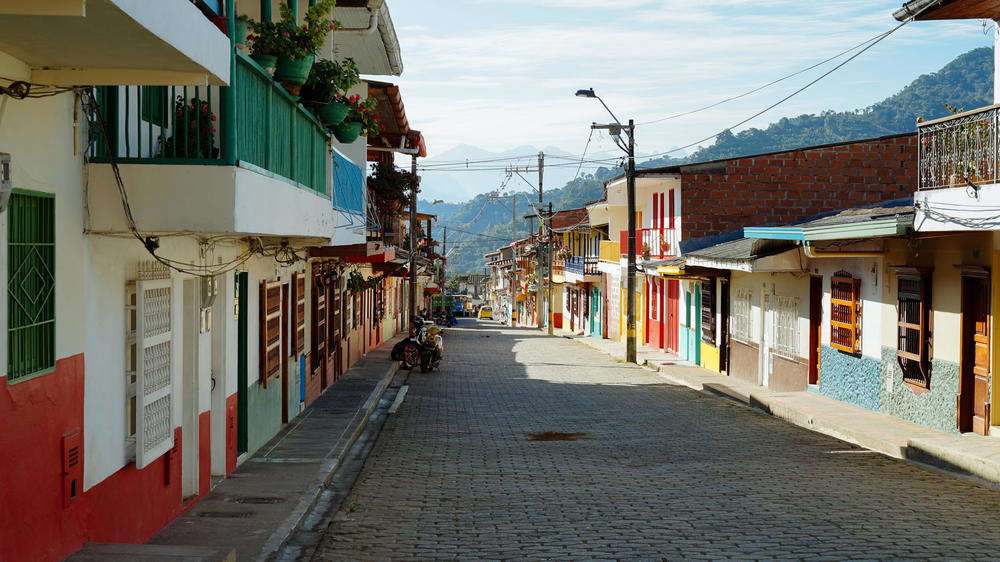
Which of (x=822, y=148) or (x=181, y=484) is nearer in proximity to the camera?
(x=181, y=484)

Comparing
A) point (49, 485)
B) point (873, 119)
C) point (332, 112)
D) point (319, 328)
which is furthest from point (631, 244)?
point (873, 119)

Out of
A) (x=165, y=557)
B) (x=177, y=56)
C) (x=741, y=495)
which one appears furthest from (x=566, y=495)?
(x=177, y=56)

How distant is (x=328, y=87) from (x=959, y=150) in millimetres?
7847

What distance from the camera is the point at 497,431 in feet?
51.1

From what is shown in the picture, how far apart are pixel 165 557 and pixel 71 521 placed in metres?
0.59

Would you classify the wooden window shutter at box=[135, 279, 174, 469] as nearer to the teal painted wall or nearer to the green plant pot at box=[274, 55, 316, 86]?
the green plant pot at box=[274, 55, 316, 86]

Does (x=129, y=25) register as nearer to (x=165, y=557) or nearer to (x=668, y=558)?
(x=165, y=557)

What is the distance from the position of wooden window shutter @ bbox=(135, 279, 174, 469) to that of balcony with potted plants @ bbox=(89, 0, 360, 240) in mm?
1061

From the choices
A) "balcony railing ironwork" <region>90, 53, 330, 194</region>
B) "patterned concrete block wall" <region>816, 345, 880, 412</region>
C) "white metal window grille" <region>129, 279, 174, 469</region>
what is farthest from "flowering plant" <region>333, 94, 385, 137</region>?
"patterned concrete block wall" <region>816, 345, 880, 412</region>

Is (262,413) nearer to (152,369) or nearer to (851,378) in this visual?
(152,369)

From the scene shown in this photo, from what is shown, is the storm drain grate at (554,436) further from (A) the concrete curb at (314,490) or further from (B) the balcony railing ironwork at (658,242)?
(B) the balcony railing ironwork at (658,242)

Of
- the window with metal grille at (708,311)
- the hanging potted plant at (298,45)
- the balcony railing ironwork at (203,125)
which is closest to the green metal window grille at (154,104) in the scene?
the balcony railing ironwork at (203,125)

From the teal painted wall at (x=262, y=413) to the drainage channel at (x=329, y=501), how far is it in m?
1.10

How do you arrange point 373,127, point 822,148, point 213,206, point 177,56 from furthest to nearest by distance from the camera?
point 822,148 → point 373,127 → point 213,206 → point 177,56
